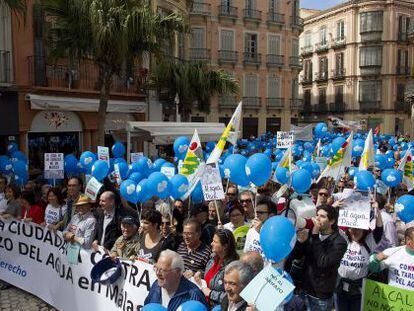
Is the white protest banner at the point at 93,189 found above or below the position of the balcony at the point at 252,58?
below

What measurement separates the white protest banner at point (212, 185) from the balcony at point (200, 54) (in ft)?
94.0

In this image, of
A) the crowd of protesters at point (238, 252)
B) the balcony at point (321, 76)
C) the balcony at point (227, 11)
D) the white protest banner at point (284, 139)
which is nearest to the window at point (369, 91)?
the balcony at point (321, 76)

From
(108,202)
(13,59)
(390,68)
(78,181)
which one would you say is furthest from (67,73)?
(390,68)

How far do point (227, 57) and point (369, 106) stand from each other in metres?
17.0

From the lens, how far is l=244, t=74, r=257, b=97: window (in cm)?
3647

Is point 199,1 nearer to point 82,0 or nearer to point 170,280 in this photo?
point 82,0

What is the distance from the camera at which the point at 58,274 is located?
19.9 feet

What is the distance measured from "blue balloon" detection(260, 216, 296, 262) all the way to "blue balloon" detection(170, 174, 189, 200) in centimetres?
302

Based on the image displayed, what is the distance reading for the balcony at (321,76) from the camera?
158ft

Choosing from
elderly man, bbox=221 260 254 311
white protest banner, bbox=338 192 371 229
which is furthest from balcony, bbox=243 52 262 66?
elderly man, bbox=221 260 254 311

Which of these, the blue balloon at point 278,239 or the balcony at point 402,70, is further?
the balcony at point 402,70

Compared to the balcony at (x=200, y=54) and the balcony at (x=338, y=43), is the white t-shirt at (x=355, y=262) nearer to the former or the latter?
the balcony at (x=200, y=54)

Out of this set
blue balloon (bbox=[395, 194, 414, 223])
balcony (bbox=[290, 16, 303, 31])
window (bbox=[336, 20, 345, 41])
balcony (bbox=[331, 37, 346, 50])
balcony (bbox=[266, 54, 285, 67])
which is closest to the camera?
blue balloon (bbox=[395, 194, 414, 223])

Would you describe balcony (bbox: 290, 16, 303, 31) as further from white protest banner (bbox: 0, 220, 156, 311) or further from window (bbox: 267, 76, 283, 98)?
white protest banner (bbox: 0, 220, 156, 311)
